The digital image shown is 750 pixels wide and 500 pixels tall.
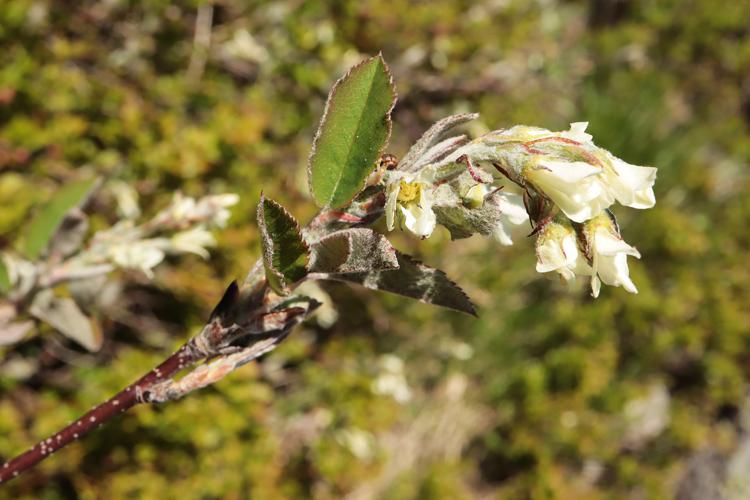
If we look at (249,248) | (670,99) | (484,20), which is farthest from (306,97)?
(670,99)

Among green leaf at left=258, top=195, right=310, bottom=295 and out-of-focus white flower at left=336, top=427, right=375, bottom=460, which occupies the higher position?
green leaf at left=258, top=195, right=310, bottom=295

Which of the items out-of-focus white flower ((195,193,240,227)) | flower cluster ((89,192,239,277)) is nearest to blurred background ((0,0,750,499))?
flower cluster ((89,192,239,277))

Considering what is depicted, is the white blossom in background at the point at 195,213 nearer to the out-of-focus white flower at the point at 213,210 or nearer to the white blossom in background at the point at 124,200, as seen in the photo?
the out-of-focus white flower at the point at 213,210

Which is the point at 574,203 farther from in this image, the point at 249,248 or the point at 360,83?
the point at 249,248

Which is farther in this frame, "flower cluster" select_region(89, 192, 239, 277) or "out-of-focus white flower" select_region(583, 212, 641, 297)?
"flower cluster" select_region(89, 192, 239, 277)

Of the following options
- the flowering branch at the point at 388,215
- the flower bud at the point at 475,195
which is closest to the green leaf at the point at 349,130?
the flowering branch at the point at 388,215

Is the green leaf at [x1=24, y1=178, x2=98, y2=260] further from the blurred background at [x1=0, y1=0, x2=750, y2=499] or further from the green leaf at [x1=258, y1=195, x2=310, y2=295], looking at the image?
the green leaf at [x1=258, y1=195, x2=310, y2=295]
